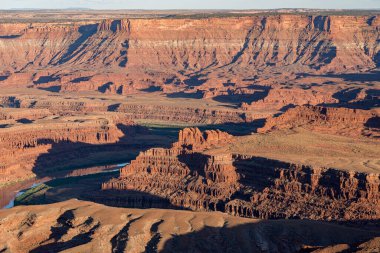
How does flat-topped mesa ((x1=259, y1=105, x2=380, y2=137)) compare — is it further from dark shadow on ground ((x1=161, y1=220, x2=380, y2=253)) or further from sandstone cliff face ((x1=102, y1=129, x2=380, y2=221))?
dark shadow on ground ((x1=161, y1=220, x2=380, y2=253))

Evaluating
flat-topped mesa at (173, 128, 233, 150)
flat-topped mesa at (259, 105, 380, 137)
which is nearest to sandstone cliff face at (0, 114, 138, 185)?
flat-topped mesa at (173, 128, 233, 150)

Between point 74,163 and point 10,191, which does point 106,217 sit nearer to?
point 10,191

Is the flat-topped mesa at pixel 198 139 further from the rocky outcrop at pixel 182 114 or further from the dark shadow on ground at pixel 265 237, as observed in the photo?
the rocky outcrop at pixel 182 114

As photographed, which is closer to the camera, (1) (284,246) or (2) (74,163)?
(1) (284,246)

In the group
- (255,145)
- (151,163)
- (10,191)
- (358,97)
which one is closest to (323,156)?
(255,145)

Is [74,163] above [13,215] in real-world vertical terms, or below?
below

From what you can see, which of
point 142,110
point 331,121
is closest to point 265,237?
point 331,121

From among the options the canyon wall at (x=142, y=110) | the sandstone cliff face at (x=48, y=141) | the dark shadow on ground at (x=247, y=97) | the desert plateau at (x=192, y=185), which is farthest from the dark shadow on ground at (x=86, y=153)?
the dark shadow on ground at (x=247, y=97)
